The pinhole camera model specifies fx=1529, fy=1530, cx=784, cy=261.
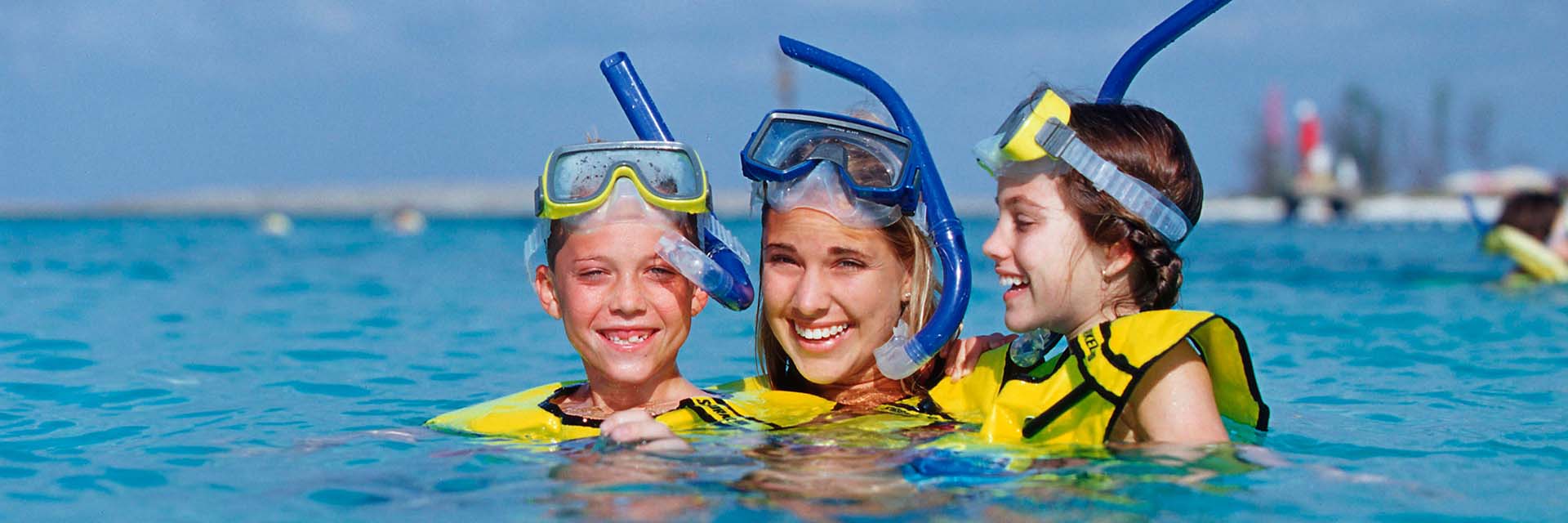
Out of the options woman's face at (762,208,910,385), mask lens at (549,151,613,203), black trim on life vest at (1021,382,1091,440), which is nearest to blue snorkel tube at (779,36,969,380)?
woman's face at (762,208,910,385)

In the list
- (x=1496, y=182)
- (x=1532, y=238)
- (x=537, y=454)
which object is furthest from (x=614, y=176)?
(x=1496, y=182)

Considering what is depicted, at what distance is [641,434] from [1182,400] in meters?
1.23

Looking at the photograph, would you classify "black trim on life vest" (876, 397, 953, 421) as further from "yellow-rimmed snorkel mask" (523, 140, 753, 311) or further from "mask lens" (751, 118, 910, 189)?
"mask lens" (751, 118, 910, 189)

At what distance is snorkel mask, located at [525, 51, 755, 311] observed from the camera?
400cm

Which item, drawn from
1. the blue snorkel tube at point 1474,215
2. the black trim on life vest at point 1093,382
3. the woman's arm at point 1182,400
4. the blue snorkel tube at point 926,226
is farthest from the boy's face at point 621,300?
the blue snorkel tube at point 1474,215

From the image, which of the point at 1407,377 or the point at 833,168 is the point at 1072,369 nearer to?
the point at 833,168

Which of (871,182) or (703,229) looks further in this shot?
(703,229)

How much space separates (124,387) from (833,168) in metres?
3.38

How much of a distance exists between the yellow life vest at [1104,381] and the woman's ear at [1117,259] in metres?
0.16

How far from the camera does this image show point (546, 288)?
4.31 m

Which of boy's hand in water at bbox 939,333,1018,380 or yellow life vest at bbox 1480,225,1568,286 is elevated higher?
yellow life vest at bbox 1480,225,1568,286

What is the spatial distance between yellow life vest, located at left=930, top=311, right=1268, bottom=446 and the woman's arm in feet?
0.17

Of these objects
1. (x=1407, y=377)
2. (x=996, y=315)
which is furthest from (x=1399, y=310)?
(x=1407, y=377)

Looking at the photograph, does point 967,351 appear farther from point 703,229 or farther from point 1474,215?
point 1474,215
